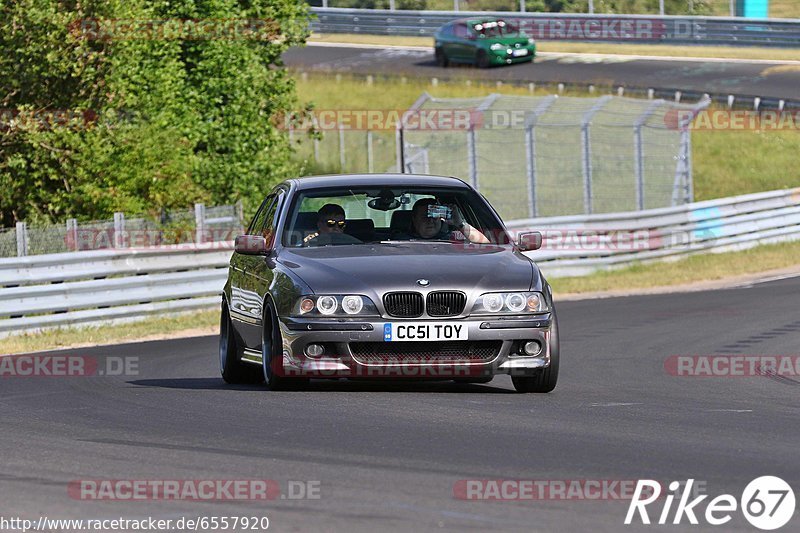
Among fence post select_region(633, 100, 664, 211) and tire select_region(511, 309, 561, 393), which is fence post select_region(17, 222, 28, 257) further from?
fence post select_region(633, 100, 664, 211)

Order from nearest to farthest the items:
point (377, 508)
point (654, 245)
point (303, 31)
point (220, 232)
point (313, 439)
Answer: point (377, 508) → point (313, 439) → point (220, 232) → point (654, 245) → point (303, 31)

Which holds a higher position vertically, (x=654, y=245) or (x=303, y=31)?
(x=303, y=31)

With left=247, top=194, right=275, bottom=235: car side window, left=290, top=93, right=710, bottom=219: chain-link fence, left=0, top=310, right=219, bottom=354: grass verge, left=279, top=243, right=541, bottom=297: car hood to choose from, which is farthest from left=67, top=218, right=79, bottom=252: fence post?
left=279, top=243, right=541, bottom=297: car hood

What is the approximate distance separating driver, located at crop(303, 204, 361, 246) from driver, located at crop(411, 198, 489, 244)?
44 centimetres

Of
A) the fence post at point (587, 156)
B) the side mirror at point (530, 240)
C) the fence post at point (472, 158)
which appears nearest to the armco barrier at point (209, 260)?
the fence post at point (587, 156)

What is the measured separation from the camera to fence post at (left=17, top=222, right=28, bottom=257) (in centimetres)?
2012

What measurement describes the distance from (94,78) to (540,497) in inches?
802

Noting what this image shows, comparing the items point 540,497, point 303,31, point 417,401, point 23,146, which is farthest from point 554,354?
point 303,31

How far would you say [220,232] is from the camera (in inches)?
939

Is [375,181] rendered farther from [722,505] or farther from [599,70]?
[599,70]

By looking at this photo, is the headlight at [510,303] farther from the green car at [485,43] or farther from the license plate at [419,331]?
the green car at [485,43]

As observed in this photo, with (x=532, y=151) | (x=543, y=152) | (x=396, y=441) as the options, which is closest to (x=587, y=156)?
(x=532, y=151)

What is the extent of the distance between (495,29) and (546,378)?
41197 mm

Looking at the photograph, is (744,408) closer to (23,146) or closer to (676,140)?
(23,146)
